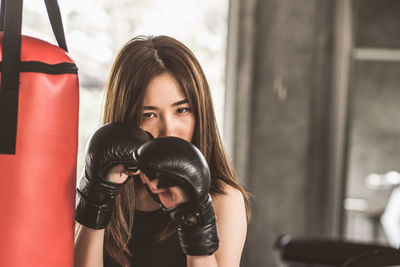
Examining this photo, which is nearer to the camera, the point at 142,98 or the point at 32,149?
the point at 32,149

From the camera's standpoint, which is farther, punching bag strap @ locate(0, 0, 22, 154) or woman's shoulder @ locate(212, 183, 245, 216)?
woman's shoulder @ locate(212, 183, 245, 216)

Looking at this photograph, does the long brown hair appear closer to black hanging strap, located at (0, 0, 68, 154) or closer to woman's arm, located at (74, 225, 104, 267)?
woman's arm, located at (74, 225, 104, 267)

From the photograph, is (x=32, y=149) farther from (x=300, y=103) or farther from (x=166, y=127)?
(x=300, y=103)

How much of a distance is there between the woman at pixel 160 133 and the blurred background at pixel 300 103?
1709mm

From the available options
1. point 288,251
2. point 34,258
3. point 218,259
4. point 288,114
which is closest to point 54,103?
point 34,258

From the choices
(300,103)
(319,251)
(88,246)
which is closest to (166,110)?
(88,246)

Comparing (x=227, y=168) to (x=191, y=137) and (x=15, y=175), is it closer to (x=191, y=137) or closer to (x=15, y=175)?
(x=191, y=137)

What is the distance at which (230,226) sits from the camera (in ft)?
3.59

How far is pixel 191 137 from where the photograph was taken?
1.10 meters

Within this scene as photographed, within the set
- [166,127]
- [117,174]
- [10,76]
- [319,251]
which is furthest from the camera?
[319,251]

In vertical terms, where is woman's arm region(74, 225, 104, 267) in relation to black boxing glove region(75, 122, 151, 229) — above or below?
below

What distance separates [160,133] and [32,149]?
32cm

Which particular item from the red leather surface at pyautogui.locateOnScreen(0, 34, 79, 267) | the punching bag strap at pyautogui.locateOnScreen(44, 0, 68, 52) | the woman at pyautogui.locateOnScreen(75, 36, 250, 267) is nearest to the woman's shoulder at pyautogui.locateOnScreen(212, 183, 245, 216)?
the woman at pyautogui.locateOnScreen(75, 36, 250, 267)

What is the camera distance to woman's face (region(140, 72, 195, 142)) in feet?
3.40
